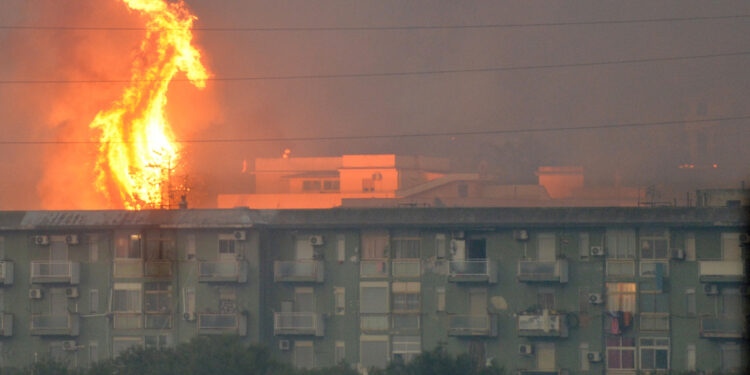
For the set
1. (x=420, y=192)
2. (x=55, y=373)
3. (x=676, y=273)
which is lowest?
(x=55, y=373)

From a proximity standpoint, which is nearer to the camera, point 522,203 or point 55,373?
point 55,373

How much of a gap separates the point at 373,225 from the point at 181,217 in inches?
333

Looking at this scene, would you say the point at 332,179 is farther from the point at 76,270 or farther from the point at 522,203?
the point at 76,270

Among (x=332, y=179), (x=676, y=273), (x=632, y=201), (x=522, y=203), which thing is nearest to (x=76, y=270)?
(x=676, y=273)

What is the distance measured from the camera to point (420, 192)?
479 ft

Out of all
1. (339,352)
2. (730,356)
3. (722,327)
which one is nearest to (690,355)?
(730,356)

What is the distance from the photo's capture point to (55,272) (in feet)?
189

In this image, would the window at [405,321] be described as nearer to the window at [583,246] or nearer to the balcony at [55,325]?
the window at [583,246]

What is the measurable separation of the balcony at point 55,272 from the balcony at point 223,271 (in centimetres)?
553

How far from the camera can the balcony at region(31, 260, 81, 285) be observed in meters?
57.3

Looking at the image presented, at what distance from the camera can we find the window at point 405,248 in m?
55.9

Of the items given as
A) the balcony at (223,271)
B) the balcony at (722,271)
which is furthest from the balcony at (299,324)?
the balcony at (722,271)

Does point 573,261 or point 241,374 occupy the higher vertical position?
point 573,261

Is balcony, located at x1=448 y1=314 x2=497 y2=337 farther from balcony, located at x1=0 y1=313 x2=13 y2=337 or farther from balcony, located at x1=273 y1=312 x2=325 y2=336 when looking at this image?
balcony, located at x1=0 y1=313 x2=13 y2=337
